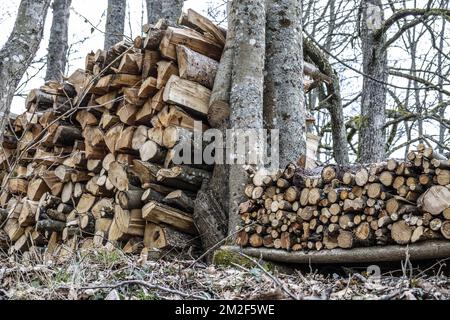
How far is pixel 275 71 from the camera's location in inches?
194

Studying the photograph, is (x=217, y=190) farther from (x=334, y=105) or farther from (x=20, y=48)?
(x=334, y=105)

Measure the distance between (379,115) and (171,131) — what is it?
3.12 m

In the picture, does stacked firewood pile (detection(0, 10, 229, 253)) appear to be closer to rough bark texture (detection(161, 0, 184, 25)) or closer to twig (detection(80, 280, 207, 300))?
rough bark texture (detection(161, 0, 184, 25))

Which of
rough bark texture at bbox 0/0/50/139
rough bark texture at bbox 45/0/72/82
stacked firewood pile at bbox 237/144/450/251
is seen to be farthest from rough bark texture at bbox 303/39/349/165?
rough bark texture at bbox 45/0/72/82

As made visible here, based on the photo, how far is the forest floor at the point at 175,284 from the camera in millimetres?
2393

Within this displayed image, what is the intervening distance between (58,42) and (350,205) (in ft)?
23.4

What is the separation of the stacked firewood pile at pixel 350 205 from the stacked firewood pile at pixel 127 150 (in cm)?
72

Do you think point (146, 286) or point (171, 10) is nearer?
point (146, 286)

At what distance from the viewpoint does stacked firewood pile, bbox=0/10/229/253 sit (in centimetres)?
448

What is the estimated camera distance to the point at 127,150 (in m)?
4.91

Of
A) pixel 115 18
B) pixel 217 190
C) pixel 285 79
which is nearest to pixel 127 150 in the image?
pixel 217 190

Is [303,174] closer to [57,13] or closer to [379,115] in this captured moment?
[379,115]
